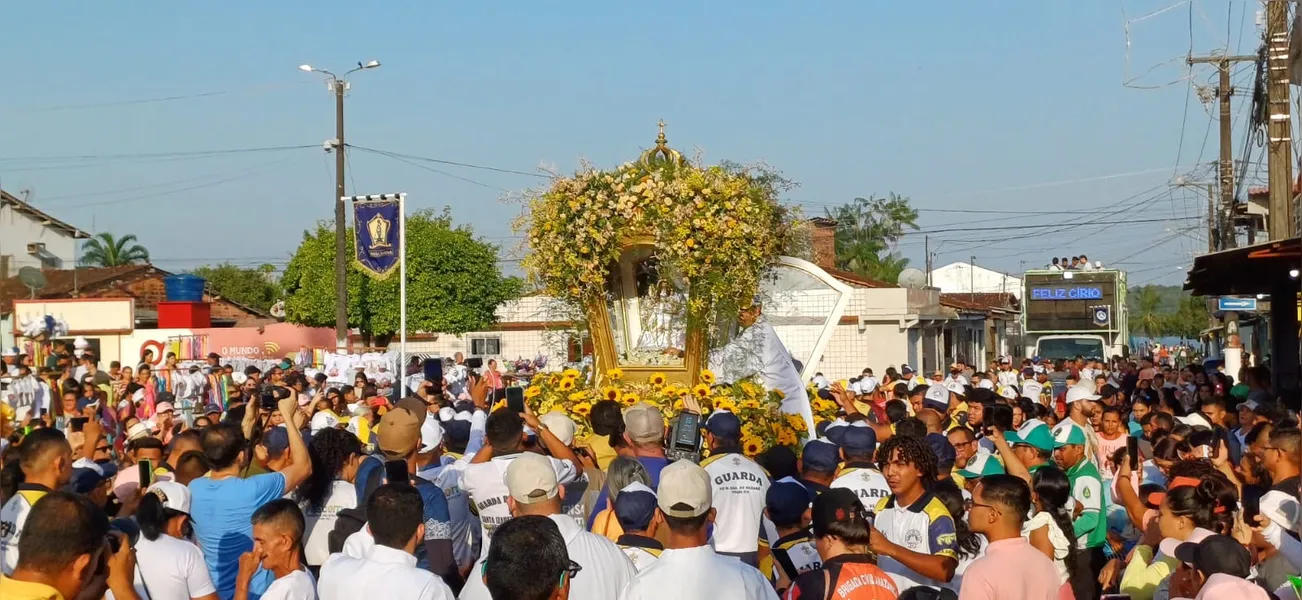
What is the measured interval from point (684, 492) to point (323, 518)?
2.63 metres

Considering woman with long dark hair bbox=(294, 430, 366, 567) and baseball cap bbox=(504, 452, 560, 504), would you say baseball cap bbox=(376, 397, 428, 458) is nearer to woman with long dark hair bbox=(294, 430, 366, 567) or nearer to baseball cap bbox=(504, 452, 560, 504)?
woman with long dark hair bbox=(294, 430, 366, 567)

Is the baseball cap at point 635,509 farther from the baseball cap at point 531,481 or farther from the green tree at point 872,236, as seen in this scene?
the green tree at point 872,236

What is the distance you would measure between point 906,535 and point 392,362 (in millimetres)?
20652

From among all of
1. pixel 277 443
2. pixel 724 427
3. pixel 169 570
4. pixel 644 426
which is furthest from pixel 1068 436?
pixel 169 570

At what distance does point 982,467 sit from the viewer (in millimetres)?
8117

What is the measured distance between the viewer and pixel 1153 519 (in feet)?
22.0

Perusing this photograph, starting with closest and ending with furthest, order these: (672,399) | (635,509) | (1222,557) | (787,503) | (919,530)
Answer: (1222,557) → (635,509) → (919,530) → (787,503) → (672,399)

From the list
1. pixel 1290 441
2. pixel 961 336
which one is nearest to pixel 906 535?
pixel 1290 441

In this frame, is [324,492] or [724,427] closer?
[324,492]

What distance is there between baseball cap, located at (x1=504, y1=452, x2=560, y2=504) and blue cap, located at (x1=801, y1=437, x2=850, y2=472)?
6.19 feet

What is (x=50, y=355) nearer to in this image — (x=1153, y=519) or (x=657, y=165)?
(x=657, y=165)

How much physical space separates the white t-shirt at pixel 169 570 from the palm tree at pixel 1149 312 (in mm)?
105968

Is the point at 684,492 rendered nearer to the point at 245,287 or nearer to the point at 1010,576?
the point at 1010,576

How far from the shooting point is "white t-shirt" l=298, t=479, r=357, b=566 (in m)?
6.49
